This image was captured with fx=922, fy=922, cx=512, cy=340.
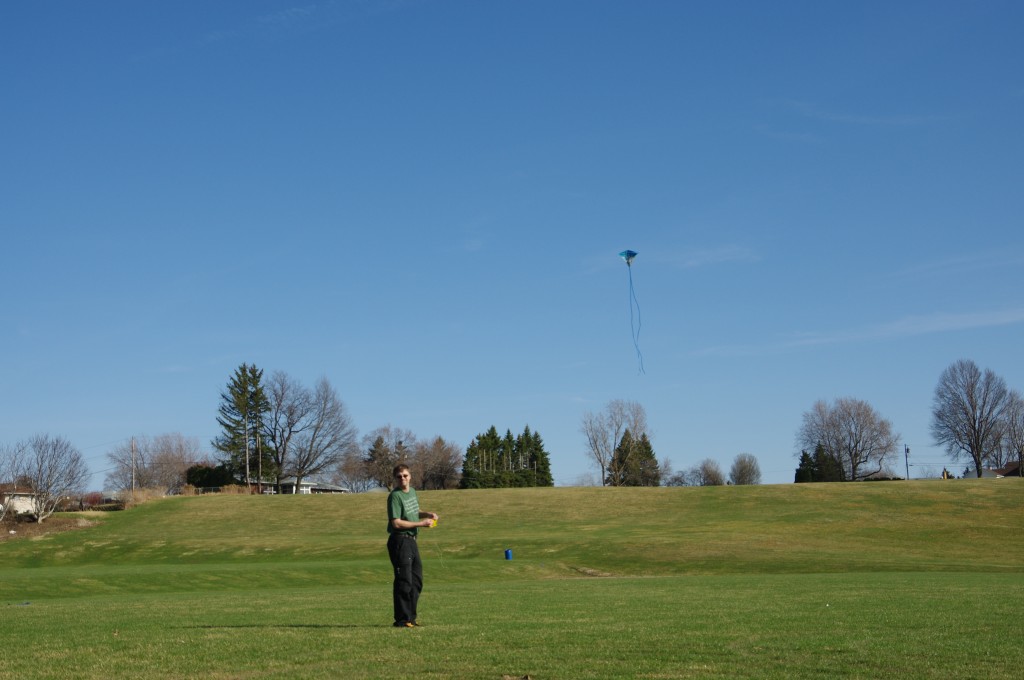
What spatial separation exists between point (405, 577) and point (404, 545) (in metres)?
0.46

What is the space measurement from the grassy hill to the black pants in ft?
68.9

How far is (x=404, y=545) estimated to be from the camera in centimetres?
1367

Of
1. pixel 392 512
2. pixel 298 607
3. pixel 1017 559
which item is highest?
pixel 392 512

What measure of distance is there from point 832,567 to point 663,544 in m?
12.7

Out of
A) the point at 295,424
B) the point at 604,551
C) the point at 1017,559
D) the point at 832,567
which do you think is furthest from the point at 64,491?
Answer: the point at 1017,559

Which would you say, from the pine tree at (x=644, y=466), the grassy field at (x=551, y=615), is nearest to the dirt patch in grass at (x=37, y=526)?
the grassy field at (x=551, y=615)

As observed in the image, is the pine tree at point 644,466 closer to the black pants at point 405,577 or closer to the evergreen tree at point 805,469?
the evergreen tree at point 805,469

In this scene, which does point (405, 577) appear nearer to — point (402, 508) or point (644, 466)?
point (402, 508)

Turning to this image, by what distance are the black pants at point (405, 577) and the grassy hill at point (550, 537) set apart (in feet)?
68.9

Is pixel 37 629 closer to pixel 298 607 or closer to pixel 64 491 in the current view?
pixel 298 607

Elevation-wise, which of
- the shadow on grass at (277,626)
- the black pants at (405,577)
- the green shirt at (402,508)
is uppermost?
the green shirt at (402,508)

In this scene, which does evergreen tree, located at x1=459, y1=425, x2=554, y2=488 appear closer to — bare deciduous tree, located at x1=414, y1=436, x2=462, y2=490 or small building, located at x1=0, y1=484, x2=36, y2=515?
bare deciduous tree, located at x1=414, y1=436, x2=462, y2=490

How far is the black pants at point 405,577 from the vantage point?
13484 mm

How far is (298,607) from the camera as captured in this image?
59.2 feet
